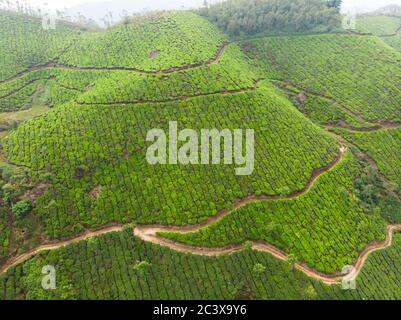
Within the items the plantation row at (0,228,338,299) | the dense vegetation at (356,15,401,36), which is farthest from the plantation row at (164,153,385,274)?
the dense vegetation at (356,15,401,36)

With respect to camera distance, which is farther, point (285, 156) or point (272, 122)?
point (272, 122)

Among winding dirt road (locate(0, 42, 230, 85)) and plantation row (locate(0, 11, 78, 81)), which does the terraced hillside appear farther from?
plantation row (locate(0, 11, 78, 81))

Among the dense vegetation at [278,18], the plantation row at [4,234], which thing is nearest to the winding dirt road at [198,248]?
the plantation row at [4,234]

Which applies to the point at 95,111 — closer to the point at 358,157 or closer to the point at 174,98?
the point at 174,98

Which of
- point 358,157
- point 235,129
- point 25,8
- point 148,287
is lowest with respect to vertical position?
point 148,287

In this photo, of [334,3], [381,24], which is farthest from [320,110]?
[381,24]

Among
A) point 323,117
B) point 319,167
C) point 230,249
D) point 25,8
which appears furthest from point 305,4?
point 25,8
